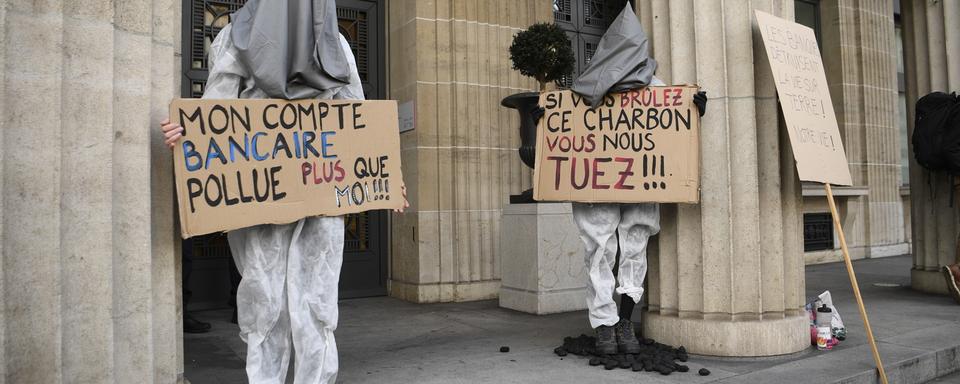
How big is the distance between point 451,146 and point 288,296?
14.0ft

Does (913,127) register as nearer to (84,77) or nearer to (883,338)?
(883,338)

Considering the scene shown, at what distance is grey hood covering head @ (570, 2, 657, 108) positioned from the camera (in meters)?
4.39

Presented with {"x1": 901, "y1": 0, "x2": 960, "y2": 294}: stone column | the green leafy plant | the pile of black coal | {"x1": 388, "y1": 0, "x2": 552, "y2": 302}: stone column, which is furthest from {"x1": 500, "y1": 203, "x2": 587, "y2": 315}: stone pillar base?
{"x1": 901, "y1": 0, "x2": 960, "y2": 294}: stone column

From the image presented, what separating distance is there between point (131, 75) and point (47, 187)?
1.85ft

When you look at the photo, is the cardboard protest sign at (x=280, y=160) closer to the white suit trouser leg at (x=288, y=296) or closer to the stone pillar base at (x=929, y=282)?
the white suit trouser leg at (x=288, y=296)

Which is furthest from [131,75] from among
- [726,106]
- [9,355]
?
[726,106]

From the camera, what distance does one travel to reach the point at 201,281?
6648 mm

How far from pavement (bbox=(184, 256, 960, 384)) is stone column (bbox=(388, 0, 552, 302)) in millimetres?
623

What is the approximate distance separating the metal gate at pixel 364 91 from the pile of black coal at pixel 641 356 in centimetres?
336

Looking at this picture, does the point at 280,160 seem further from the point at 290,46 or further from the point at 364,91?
the point at 364,91

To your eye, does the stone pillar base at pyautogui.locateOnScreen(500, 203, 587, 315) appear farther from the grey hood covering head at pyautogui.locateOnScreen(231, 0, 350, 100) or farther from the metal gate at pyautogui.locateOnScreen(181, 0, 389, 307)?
the grey hood covering head at pyautogui.locateOnScreen(231, 0, 350, 100)

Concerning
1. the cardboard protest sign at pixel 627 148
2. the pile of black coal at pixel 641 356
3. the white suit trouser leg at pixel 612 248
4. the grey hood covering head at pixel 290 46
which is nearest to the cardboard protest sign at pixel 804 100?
the cardboard protest sign at pixel 627 148

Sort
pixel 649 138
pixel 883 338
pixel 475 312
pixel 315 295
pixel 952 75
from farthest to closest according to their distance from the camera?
pixel 952 75 < pixel 475 312 < pixel 883 338 < pixel 649 138 < pixel 315 295

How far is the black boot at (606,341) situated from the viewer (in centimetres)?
441
